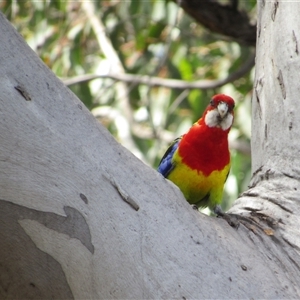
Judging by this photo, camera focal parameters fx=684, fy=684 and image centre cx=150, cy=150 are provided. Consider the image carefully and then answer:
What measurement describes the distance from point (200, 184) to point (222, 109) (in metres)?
0.43

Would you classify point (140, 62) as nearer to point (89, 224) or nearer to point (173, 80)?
point (173, 80)

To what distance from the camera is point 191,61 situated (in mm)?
6301

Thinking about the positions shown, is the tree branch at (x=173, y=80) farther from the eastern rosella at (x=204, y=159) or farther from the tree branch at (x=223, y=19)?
the eastern rosella at (x=204, y=159)

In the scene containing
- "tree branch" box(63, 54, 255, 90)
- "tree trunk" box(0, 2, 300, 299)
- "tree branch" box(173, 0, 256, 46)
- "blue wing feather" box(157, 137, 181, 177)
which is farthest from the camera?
"tree branch" box(63, 54, 255, 90)

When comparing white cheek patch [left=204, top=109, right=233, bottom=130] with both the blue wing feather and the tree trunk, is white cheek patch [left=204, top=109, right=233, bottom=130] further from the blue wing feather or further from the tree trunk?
the tree trunk

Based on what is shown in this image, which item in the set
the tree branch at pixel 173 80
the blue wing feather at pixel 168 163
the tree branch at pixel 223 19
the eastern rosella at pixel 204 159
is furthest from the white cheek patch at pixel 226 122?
the tree branch at pixel 173 80

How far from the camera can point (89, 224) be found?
1.76 metres

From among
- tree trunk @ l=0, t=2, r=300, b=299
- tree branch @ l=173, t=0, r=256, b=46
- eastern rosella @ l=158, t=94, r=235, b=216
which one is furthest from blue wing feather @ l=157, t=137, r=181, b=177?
tree trunk @ l=0, t=2, r=300, b=299

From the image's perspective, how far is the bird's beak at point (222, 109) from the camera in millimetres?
3396

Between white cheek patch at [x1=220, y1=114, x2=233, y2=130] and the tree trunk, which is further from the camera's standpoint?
white cheek patch at [x1=220, y1=114, x2=233, y2=130]

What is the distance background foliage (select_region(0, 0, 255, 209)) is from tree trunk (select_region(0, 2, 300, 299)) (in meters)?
3.21

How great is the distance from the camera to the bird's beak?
3.40 metres

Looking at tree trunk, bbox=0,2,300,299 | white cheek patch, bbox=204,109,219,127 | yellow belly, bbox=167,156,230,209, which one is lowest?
tree trunk, bbox=0,2,300,299

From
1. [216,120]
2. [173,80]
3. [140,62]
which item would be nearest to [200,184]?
[216,120]
